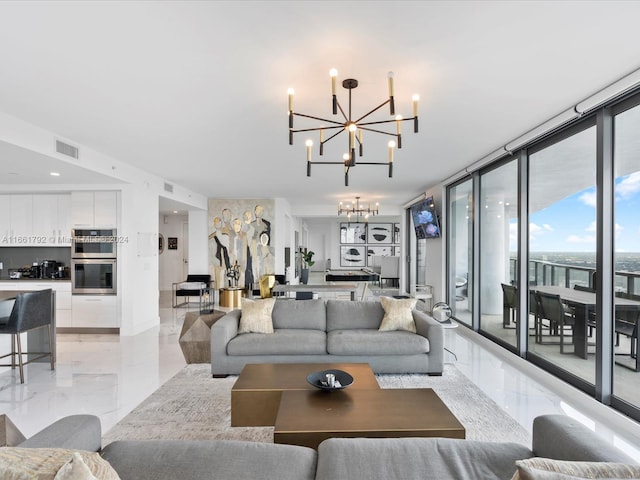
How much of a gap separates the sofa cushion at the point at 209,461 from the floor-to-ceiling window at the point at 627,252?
2844 millimetres

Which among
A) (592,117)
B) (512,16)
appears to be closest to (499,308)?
(592,117)

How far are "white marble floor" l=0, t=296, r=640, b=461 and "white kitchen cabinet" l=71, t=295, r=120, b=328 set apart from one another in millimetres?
550

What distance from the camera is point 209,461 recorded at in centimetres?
145

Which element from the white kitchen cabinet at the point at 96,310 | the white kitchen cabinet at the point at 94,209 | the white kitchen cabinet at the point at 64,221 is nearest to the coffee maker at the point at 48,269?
the white kitchen cabinet at the point at 64,221

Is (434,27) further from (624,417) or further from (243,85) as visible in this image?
(624,417)

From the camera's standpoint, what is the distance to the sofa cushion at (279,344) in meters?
3.64

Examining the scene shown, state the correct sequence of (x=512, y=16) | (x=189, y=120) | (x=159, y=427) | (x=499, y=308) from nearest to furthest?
(x=512, y=16)
(x=159, y=427)
(x=189, y=120)
(x=499, y=308)

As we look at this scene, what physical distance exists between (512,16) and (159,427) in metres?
3.56

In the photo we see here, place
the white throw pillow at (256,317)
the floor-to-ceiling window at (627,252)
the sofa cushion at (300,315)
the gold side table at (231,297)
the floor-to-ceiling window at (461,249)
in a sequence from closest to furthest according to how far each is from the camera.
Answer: the floor-to-ceiling window at (627,252), the white throw pillow at (256,317), the sofa cushion at (300,315), the floor-to-ceiling window at (461,249), the gold side table at (231,297)

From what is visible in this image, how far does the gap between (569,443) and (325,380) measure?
152 centimetres

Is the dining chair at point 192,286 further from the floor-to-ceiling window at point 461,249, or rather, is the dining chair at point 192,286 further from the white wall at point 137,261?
the floor-to-ceiling window at point 461,249

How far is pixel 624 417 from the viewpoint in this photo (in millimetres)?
2688

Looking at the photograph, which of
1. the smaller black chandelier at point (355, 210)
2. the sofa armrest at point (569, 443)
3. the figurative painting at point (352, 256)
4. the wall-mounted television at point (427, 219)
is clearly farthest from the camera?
the figurative painting at point (352, 256)

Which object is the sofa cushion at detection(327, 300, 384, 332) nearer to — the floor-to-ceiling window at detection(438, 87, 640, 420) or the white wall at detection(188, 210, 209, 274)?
the floor-to-ceiling window at detection(438, 87, 640, 420)
